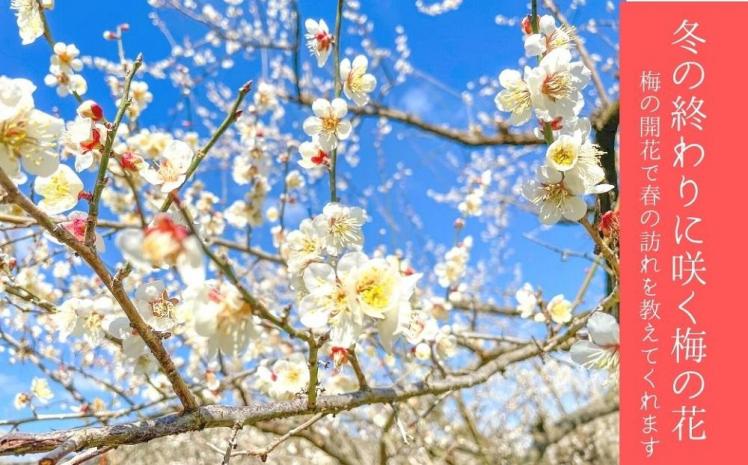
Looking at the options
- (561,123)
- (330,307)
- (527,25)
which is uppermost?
(527,25)

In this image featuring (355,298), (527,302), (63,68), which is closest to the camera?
(355,298)

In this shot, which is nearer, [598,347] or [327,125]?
[598,347]

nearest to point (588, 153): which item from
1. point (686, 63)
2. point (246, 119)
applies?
point (686, 63)

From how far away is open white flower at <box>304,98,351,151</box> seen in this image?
4.41ft

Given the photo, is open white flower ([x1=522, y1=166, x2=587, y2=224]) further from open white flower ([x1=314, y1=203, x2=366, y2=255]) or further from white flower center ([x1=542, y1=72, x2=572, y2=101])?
open white flower ([x1=314, y1=203, x2=366, y2=255])

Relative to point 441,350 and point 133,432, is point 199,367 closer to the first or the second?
point 441,350

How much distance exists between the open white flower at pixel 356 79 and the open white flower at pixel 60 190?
648 mm

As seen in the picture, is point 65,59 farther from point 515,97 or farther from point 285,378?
point 515,97

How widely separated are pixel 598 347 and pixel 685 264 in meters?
0.90

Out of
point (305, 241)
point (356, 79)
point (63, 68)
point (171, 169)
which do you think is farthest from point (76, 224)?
point (63, 68)

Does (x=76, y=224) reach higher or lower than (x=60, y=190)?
lower

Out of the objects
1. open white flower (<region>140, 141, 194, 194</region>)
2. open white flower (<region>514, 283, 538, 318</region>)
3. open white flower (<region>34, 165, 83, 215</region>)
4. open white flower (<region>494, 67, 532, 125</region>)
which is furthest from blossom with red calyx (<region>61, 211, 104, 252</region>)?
open white flower (<region>514, 283, 538, 318</region>)

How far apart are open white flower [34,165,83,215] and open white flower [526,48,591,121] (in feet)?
3.04

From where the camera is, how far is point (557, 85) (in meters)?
1.17
